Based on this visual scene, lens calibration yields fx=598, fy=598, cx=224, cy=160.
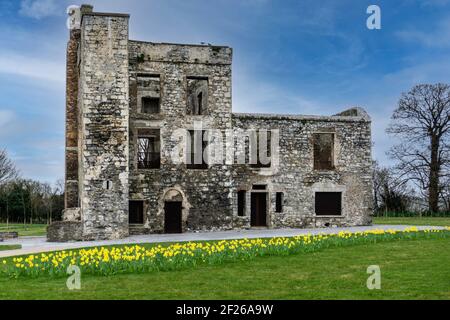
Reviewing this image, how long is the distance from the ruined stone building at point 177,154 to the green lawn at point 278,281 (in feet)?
42.9

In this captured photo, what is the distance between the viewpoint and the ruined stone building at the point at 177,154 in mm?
26938

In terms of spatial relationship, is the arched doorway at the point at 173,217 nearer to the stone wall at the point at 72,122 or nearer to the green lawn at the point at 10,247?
the stone wall at the point at 72,122

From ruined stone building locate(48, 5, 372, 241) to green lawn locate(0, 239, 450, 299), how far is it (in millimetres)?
13071

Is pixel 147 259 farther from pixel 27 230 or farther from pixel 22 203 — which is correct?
pixel 22 203

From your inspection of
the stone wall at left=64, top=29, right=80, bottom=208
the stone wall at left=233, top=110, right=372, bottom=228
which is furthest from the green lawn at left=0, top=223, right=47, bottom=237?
the stone wall at left=233, top=110, right=372, bottom=228

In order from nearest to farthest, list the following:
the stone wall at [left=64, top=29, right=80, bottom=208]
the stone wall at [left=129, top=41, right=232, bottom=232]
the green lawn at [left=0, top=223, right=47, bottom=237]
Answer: the stone wall at [left=129, top=41, right=232, bottom=232]
the stone wall at [left=64, top=29, right=80, bottom=208]
the green lawn at [left=0, top=223, right=47, bottom=237]

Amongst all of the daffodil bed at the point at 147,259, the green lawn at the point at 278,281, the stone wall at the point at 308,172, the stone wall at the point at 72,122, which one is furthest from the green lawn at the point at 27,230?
the green lawn at the point at 278,281

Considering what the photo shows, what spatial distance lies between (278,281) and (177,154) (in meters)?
18.5

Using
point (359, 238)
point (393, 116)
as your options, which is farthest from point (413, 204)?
point (359, 238)

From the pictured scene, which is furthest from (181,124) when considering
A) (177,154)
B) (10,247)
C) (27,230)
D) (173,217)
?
(27,230)

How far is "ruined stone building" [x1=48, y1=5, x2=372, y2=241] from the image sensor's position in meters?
26.9

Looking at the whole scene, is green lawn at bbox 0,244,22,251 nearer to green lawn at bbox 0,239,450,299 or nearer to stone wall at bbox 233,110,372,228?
green lawn at bbox 0,239,450,299

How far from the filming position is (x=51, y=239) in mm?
25797
